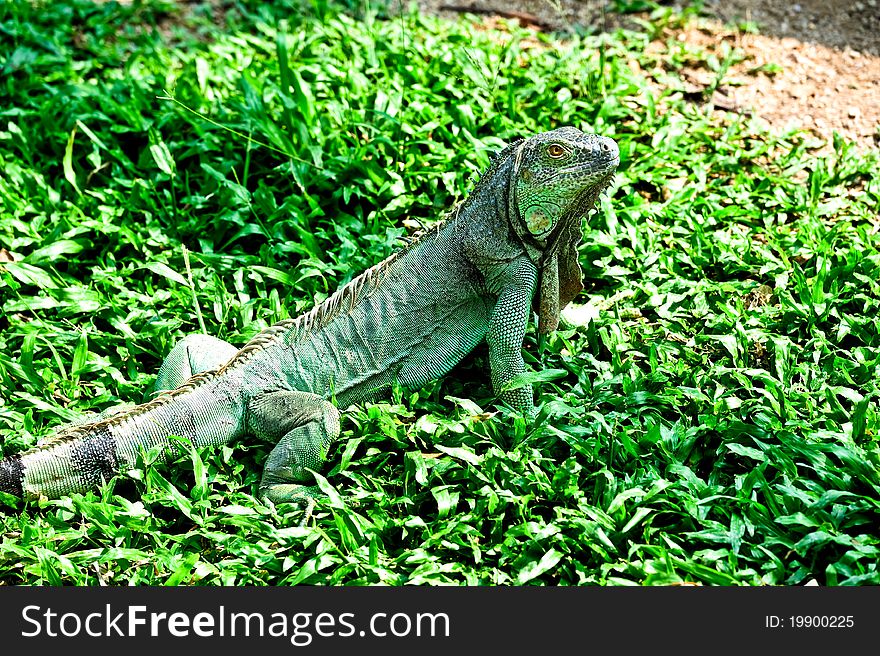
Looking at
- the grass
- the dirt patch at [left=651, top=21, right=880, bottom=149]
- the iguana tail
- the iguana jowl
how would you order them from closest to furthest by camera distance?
the grass
the iguana tail
the iguana jowl
the dirt patch at [left=651, top=21, right=880, bottom=149]

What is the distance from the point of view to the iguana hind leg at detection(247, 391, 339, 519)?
182 inches

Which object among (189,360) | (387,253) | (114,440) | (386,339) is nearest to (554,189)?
(386,339)

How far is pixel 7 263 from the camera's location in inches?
233

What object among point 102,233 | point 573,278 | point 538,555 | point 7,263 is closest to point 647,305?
point 573,278

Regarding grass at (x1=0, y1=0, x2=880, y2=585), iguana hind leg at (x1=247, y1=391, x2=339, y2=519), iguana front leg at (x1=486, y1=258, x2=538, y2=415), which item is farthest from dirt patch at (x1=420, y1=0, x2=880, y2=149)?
iguana hind leg at (x1=247, y1=391, x2=339, y2=519)

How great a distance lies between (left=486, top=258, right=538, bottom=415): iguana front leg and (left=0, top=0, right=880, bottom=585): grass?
0.47ft

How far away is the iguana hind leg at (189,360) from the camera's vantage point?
16.4 feet

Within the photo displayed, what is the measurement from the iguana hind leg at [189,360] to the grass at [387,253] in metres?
0.33

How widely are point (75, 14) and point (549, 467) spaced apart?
5.91m

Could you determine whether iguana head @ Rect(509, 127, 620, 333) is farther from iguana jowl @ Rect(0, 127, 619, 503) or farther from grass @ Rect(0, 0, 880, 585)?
grass @ Rect(0, 0, 880, 585)

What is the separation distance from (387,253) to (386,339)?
102cm

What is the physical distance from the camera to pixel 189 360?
505cm

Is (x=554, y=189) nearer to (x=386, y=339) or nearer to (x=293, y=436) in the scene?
(x=386, y=339)

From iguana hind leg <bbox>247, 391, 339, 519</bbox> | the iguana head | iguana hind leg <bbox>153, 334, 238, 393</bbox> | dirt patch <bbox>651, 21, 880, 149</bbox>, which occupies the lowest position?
iguana hind leg <bbox>247, 391, 339, 519</bbox>
